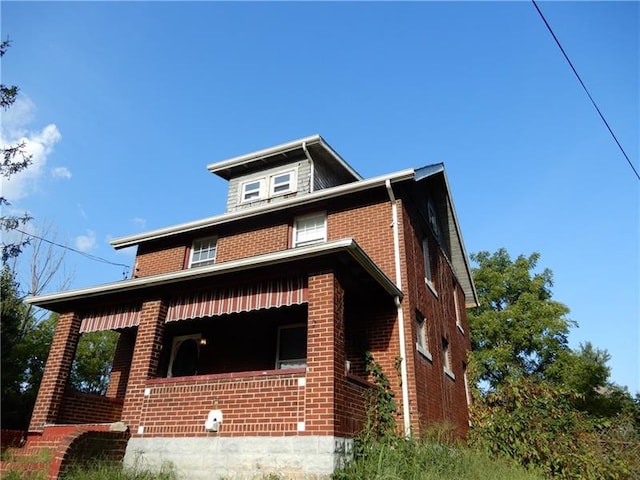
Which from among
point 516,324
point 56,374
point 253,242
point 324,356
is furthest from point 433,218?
point 516,324

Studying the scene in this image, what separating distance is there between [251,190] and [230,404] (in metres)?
8.48

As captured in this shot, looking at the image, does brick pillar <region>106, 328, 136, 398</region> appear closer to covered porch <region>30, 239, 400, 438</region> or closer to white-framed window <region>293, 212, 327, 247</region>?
covered porch <region>30, 239, 400, 438</region>

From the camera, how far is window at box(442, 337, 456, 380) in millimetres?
12391

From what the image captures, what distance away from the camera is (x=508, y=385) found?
1083 centimetres

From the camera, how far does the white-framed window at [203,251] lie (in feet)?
41.5

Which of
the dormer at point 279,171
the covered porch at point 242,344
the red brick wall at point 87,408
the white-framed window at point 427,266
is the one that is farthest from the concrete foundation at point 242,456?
the dormer at point 279,171

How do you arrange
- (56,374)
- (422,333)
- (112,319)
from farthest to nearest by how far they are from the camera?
(422,333)
(112,319)
(56,374)

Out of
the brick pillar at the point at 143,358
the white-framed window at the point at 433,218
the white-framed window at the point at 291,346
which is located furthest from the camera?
the white-framed window at the point at 433,218

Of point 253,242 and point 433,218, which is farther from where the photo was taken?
point 433,218

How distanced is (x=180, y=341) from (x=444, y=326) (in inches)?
292

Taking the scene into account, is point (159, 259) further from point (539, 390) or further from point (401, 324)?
point (539, 390)

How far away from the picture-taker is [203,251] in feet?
42.2

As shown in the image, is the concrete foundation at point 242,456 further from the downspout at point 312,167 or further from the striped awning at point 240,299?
the downspout at point 312,167

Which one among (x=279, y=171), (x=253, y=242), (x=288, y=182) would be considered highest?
(x=279, y=171)
